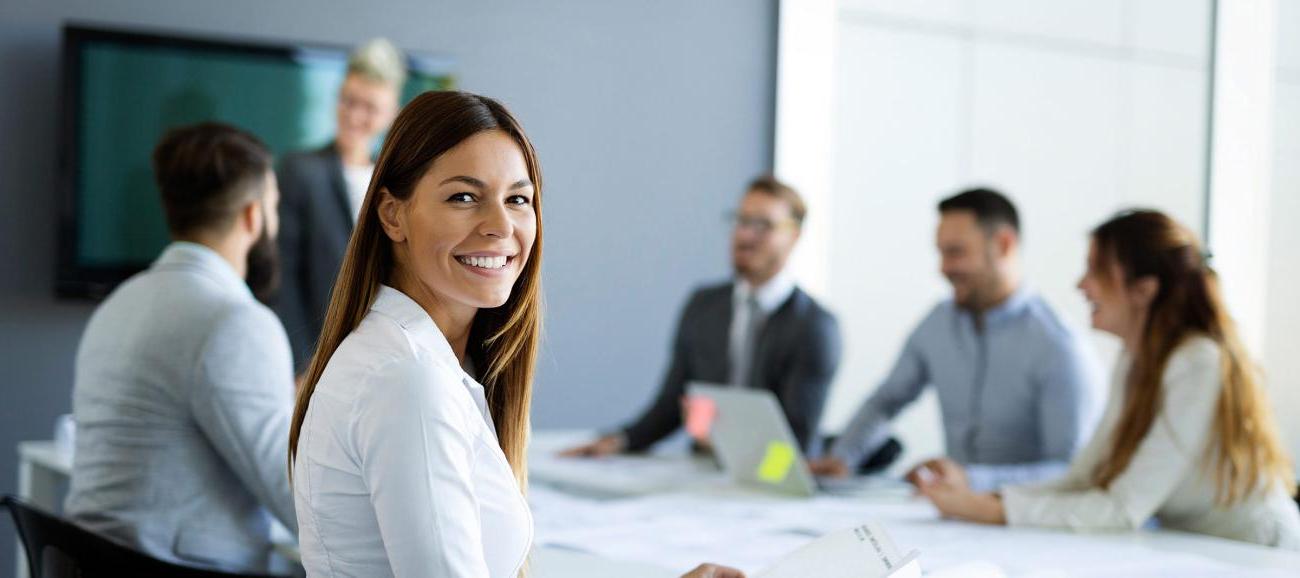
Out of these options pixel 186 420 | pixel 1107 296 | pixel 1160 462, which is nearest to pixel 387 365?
pixel 186 420

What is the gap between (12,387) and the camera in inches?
168

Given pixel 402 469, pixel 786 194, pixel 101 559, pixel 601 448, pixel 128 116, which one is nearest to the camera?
pixel 402 469

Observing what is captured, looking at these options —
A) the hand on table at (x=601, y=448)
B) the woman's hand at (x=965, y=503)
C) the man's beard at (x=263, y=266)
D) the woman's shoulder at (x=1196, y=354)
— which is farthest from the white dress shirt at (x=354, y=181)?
the woman's shoulder at (x=1196, y=354)

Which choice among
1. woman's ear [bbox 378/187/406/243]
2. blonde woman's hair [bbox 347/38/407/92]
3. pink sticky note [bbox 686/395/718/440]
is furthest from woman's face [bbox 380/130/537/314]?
blonde woman's hair [bbox 347/38/407/92]

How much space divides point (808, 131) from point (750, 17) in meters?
0.55

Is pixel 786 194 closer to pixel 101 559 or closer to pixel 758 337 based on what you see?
pixel 758 337

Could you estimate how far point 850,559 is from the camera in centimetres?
171

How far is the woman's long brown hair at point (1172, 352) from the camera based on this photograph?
2.59 meters

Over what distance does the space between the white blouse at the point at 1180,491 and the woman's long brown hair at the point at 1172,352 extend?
0.8 inches

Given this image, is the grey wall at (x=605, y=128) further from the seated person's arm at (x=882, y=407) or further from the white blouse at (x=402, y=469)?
the white blouse at (x=402, y=469)

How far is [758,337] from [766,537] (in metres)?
1.46

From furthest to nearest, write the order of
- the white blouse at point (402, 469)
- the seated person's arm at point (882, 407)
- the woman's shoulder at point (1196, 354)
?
the seated person's arm at point (882, 407) → the woman's shoulder at point (1196, 354) → the white blouse at point (402, 469)

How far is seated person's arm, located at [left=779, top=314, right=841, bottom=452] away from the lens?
374 centimetres

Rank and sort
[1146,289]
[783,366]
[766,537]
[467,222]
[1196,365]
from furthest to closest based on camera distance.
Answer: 1. [783,366]
2. [1146,289]
3. [1196,365]
4. [766,537]
5. [467,222]
